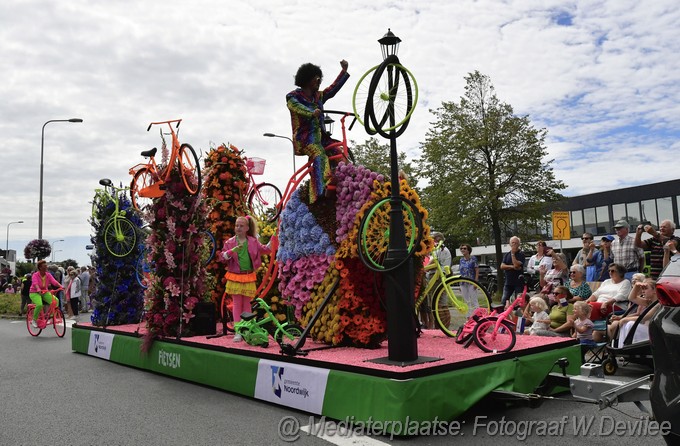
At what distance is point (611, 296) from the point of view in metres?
8.48

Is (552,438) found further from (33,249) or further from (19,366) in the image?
(33,249)

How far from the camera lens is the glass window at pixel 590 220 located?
52.6 metres

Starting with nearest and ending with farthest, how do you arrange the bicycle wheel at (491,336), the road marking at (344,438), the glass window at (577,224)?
the road marking at (344,438) < the bicycle wheel at (491,336) < the glass window at (577,224)

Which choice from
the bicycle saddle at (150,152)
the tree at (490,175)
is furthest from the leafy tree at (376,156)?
the bicycle saddle at (150,152)

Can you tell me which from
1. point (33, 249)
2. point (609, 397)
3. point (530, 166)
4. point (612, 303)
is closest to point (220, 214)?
point (612, 303)

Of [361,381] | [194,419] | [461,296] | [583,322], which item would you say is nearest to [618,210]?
[583,322]

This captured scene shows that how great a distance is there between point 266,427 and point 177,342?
3029mm

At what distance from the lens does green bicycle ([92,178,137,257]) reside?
37.2 feet

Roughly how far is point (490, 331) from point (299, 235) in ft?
8.83

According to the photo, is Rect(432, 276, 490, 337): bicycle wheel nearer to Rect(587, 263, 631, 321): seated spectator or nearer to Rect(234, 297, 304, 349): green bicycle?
Rect(234, 297, 304, 349): green bicycle

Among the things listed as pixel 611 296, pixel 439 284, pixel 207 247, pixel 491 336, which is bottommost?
pixel 491 336

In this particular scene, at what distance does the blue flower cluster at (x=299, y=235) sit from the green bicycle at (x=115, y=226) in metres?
4.74

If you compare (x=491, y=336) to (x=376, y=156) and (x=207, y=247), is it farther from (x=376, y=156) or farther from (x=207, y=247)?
(x=376, y=156)

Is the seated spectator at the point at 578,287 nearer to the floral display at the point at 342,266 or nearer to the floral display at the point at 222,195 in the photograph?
the floral display at the point at 342,266
